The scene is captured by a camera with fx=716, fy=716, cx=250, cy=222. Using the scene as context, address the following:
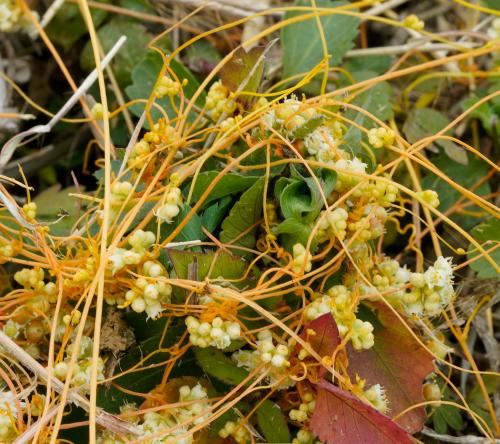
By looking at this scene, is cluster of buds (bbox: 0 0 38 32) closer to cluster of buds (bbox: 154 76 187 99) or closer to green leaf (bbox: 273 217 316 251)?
cluster of buds (bbox: 154 76 187 99)

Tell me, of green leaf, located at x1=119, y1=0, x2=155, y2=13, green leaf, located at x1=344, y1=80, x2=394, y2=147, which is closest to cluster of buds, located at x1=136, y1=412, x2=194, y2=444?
green leaf, located at x1=344, y1=80, x2=394, y2=147

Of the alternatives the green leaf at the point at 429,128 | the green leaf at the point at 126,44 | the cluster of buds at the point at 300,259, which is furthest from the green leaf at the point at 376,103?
the green leaf at the point at 126,44

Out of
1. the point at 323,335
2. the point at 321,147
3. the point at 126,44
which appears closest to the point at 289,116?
the point at 321,147

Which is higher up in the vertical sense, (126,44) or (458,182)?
(126,44)

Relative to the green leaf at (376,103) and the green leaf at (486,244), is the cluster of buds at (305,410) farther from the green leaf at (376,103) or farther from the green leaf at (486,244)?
the green leaf at (376,103)

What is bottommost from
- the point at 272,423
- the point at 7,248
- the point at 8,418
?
the point at 272,423

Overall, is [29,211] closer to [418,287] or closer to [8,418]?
[8,418]

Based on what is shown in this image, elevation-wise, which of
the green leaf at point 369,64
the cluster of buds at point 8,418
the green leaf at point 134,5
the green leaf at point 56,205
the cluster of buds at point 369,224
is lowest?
the cluster of buds at point 8,418
